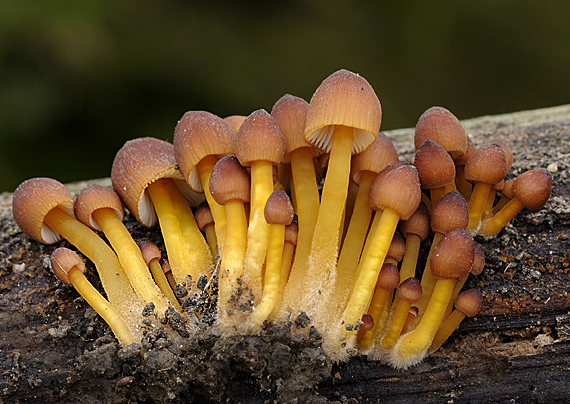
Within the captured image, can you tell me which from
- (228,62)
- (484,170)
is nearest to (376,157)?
(484,170)

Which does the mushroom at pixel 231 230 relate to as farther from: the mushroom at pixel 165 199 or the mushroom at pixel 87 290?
the mushroom at pixel 87 290

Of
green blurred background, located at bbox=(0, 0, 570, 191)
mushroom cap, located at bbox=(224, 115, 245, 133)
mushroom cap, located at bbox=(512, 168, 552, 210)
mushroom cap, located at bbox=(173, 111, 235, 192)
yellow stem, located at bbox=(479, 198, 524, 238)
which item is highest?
green blurred background, located at bbox=(0, 0, 570, 191)

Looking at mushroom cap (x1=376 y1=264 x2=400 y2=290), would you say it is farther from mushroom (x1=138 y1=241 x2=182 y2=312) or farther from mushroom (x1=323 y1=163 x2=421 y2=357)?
mushroom (x1=138 y1=241 x2=182 y2=312)

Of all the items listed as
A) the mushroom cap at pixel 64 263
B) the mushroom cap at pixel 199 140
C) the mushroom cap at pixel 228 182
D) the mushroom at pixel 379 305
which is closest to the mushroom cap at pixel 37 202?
the mushroom cap at pixel 64 263

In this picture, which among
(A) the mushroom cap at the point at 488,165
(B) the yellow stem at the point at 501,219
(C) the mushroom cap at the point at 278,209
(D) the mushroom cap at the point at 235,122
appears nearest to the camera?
(C) the mushroom cap at the point at 278,209

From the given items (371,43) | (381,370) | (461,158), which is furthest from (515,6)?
(381,370)

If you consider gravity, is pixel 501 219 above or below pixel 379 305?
above

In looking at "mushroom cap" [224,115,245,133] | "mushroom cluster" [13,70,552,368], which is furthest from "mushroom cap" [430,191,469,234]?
"mushroom cap" [224,115,245,133]

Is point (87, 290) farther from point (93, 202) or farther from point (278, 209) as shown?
point (278, 209)
